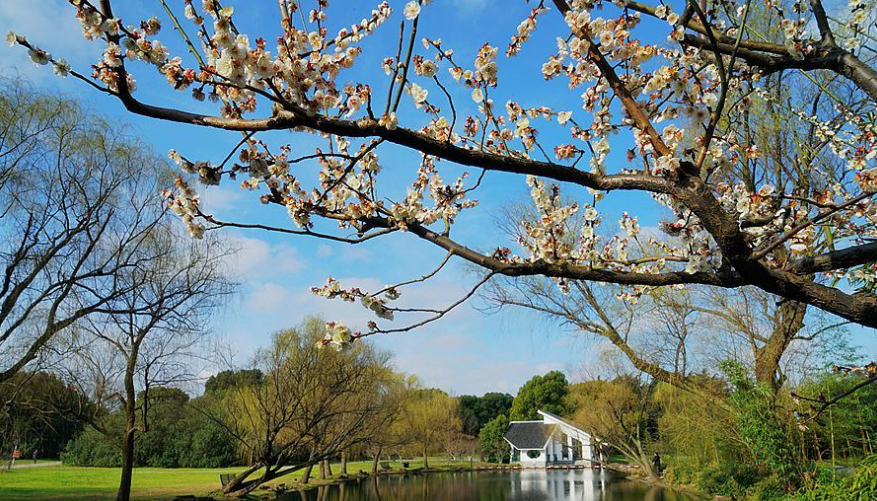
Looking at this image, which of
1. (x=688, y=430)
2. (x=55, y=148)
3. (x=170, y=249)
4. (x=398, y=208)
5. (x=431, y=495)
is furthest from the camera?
(x=431, y=495)

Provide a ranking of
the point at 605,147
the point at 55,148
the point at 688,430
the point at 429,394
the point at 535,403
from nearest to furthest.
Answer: the point at 605,147
the point at 55,148
the point at 688,430
the point at 429,394
the point at 535,403

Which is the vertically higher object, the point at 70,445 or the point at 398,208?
the point at 398,208

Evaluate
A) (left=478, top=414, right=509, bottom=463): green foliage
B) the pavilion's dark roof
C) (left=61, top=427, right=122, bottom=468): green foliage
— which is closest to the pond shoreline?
the pavilion's dark roof

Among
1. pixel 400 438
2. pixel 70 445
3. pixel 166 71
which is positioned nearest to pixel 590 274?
pixel 166 71

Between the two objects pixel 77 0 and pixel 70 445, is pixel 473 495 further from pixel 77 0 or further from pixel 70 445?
pixel 70 445

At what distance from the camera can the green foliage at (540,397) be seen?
4800 centimetres

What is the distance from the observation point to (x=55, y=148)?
10.4 metres

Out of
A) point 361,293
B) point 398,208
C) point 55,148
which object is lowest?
point 361,293

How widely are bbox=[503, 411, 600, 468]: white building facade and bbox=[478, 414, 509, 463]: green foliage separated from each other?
57 centimetres

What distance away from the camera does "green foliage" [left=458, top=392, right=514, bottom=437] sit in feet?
164

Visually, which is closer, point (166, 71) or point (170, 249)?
point (166, 71)

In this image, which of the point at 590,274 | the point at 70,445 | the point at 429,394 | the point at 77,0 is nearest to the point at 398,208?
the point at 590,274

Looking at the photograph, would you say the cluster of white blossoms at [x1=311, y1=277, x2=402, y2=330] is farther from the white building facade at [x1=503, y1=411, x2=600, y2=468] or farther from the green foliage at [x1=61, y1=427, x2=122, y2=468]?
the white building facade at [x1=503, y1=411, x2=600, y2=468]

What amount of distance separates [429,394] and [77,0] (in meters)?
39.6
